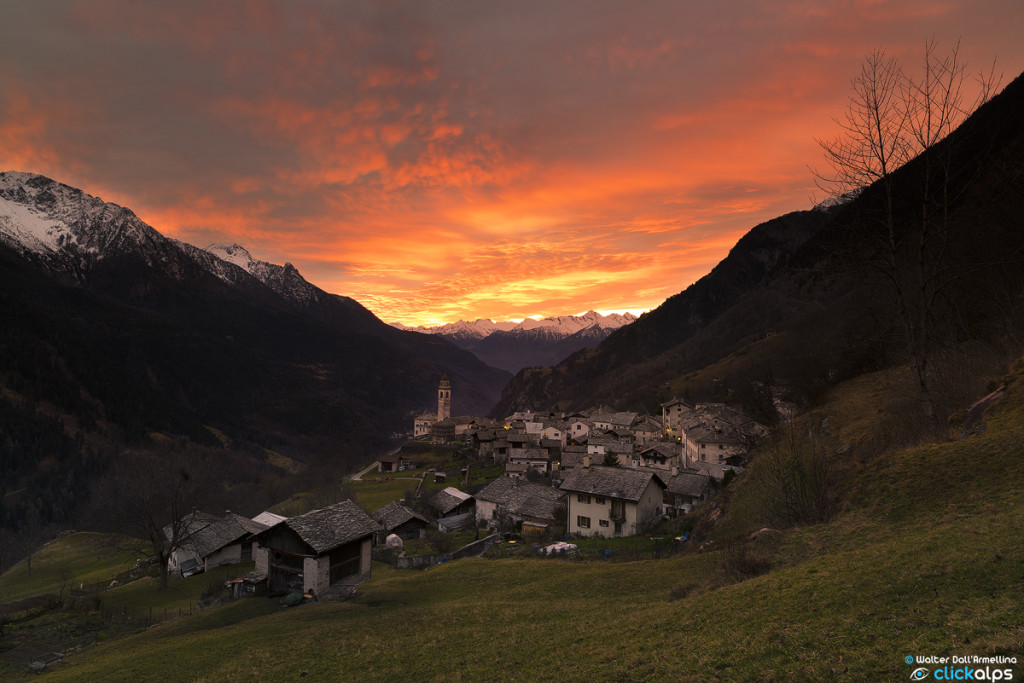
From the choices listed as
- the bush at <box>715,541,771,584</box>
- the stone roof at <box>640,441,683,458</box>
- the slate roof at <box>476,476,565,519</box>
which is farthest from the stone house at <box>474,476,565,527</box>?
the bush at <box>715,541,771,584</box>

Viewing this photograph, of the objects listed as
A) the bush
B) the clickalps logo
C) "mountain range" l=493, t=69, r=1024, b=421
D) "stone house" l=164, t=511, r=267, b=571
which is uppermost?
"mountain range" l=493, t=69, r=1024, b=421

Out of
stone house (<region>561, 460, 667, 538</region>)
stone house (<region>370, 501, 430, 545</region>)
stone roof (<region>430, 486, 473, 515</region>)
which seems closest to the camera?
stone house (<region>561, 460, 667, 538</region>)

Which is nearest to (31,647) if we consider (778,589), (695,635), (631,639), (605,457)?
(631,639)

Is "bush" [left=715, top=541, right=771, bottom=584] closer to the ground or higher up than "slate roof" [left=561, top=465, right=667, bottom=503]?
higher up

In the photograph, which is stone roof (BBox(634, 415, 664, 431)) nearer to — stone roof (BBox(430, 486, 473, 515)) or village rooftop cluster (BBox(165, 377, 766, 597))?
village rooftop cluster (BBox(165, 377, 766, 597))

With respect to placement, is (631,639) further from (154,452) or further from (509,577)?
(154,452)

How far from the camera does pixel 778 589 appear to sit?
14164mm

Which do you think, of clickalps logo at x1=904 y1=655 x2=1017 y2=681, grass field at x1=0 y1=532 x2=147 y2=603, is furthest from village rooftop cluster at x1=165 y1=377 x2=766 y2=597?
clickalps logo at x1=904 y1=655 x2=1017 y2=681

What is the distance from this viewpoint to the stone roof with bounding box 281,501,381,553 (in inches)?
1163

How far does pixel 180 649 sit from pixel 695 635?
2270 cm

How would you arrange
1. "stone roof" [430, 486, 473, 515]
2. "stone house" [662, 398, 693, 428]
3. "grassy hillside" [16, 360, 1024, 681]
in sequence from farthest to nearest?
1. "stone house" [662, 398, 693, 428]
2. "stone roof" [430, 486, 473, 515]
3. "grassy hillside" [16, 360, 1024, 681]

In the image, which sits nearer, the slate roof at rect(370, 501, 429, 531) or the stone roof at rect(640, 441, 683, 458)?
the slate roof at rect(370, 501, 429, 531)

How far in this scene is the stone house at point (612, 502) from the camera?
49031 millimetres

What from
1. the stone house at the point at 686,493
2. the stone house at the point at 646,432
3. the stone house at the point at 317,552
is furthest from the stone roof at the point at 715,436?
the stone house at the point at 317,552
